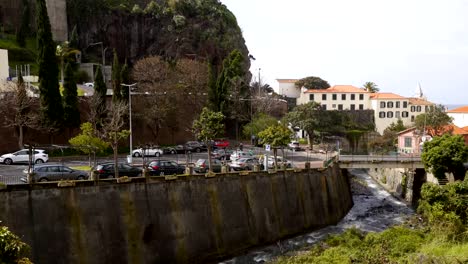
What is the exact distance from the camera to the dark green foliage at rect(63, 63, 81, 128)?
5447 centimetres

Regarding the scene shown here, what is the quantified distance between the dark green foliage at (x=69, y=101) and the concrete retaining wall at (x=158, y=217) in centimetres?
2746

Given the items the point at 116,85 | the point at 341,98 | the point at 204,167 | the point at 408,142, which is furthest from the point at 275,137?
the point at 341,98

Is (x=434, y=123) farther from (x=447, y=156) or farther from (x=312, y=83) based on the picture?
(x=312, y=83)

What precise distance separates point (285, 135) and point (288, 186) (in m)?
6.73

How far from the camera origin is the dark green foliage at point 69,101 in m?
54.5

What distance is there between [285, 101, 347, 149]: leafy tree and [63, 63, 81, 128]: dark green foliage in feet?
121

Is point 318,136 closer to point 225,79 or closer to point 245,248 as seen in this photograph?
point 225,79

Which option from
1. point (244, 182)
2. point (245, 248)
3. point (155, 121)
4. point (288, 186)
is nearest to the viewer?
point (245, 248)

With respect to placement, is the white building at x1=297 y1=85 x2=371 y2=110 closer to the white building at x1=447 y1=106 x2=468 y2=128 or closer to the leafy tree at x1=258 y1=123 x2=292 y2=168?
the white building at x1=447 y1=106 x2=468 y2=128

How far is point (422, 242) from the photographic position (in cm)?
3419

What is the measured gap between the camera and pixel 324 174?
156 ft

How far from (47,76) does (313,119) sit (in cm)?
4508

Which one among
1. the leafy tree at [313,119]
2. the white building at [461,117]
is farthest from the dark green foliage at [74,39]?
the white building at [461,117]

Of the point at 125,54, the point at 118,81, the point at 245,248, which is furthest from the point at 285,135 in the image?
the point at 125,54
